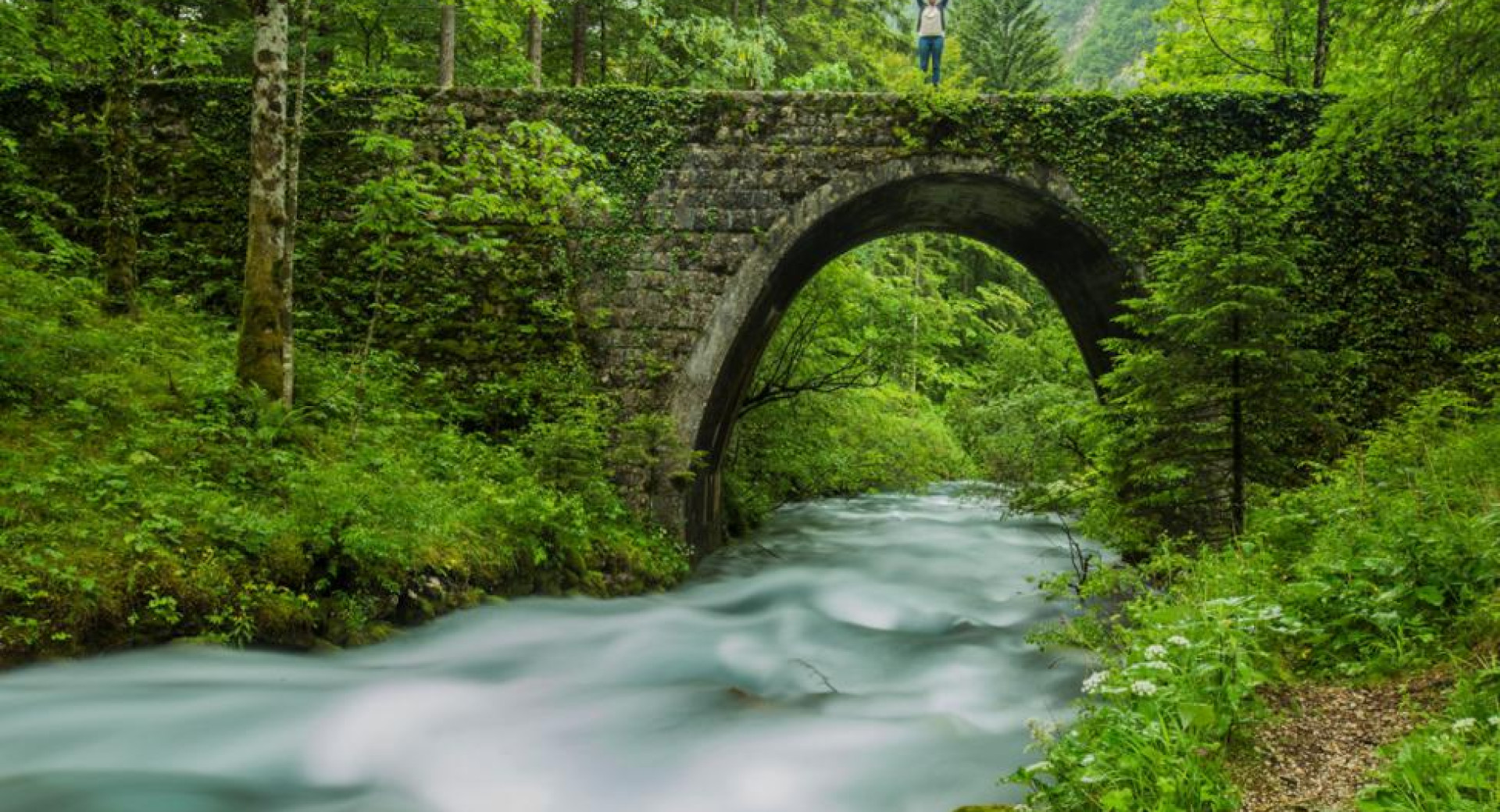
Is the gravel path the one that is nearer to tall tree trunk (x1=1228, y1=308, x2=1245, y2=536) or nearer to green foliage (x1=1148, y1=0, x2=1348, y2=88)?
tall tree trunk (x1=1228, y1=308, x2=1245, y2=536)

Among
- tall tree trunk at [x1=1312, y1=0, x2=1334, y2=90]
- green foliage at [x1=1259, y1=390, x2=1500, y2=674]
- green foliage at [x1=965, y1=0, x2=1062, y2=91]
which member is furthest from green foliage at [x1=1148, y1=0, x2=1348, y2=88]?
green foliage at [x1=965, y1=0, x2=1062, y2=91]

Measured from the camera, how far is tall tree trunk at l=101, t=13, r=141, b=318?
6898 millimetres

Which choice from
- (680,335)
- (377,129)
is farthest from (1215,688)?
(377,129)

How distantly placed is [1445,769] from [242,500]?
551 cm

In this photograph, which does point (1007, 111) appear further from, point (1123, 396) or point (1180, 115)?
point (1123, 396)

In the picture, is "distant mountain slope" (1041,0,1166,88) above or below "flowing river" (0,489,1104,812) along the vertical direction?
above

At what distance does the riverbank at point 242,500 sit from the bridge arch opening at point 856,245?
1.16 meters

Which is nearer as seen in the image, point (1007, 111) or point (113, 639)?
point (113, 639)

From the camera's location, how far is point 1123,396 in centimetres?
597

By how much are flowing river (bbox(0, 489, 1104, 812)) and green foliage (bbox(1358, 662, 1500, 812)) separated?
1.54m

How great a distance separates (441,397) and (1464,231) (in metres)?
9.72

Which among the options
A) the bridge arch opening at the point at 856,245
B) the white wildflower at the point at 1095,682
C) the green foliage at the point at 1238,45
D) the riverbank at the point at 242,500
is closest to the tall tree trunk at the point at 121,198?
the riverbank at the point at 242,500

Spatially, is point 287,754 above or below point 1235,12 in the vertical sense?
below

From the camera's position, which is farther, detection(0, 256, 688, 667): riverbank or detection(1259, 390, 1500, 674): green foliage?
detection(0, 256, 688, 667): riverbank
